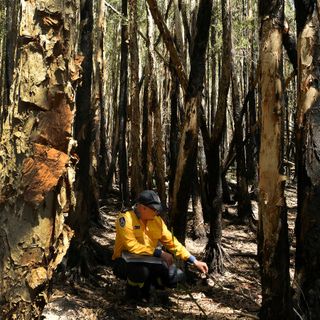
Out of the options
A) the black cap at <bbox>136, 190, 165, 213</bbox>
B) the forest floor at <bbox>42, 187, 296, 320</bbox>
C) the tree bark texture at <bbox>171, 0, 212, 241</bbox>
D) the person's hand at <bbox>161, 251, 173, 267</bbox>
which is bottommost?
the forest floor at <bbox>42, 187, 296, 320</bbox>

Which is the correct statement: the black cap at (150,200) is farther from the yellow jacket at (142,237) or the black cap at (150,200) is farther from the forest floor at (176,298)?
the forest floor at (176,298)

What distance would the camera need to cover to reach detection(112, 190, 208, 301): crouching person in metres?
4.29

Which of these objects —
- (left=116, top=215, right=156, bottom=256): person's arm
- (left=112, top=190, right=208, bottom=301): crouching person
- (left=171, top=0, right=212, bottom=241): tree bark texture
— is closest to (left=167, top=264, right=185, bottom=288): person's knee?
(left=112, top=190, right=208, bottom=301): crouching person

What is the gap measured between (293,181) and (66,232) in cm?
1762

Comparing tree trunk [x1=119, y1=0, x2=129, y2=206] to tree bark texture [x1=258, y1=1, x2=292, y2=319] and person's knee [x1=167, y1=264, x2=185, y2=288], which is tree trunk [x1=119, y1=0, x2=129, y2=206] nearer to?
person's knee [x1=167, y1=264, x2=185, y2=288]

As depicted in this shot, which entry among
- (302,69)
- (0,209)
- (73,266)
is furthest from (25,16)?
(73,266)

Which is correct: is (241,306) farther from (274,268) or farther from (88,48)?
(88,48)

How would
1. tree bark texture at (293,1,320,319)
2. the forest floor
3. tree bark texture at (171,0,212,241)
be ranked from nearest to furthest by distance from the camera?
tree bark texture at (293,1,320,319) < the forest floor < tree bark texture at (171,0,212,241)

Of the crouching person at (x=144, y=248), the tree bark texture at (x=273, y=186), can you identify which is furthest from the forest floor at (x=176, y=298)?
the tree bark texture at (x=273, y=186)

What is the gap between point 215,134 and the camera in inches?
234

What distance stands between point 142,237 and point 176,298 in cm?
109

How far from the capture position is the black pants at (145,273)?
14.3ft

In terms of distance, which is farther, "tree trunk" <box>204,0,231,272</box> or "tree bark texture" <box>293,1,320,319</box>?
"tree trunk" <box>204,0,231,272</box>

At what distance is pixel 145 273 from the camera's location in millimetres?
4375
